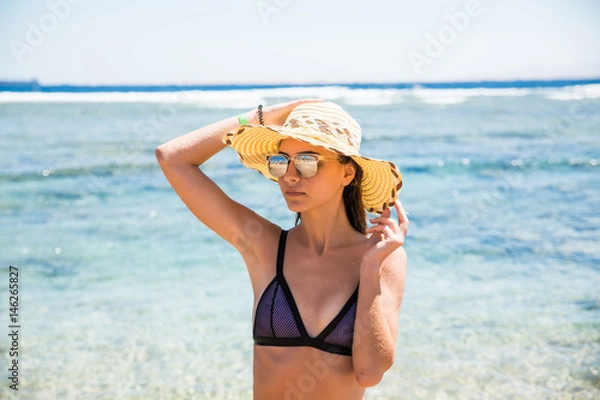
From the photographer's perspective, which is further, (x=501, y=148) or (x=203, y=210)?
(x=501, y=148)

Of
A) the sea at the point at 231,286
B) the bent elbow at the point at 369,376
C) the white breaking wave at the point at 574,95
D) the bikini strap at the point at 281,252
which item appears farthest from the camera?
A: the white breaking wave at the point at 574,95

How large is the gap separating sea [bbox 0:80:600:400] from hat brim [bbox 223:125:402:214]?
2635 mm

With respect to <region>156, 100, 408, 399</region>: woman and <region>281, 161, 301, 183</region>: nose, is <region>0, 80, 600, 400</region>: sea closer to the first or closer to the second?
<region>156, 100, 408, 399</region>: woman

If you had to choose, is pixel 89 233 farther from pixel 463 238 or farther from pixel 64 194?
pixel 463 238

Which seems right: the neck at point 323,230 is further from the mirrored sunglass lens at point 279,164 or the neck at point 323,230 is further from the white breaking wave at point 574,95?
the white breaking wave at point 574,95

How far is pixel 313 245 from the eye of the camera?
2850 millimetres

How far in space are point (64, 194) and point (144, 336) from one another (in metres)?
7.22

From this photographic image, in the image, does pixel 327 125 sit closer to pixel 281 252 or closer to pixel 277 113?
pixel 277 113

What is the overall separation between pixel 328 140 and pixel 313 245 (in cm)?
52

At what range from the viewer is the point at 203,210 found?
2.79 metres

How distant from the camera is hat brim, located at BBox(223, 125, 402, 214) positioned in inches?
101

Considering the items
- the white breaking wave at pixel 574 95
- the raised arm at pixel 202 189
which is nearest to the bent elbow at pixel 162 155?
the raised arm at pixel 202 189

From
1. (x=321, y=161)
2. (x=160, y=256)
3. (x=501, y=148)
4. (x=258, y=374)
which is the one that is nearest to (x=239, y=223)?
(x=321, y=161)

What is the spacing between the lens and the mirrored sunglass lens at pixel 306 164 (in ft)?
8.43
